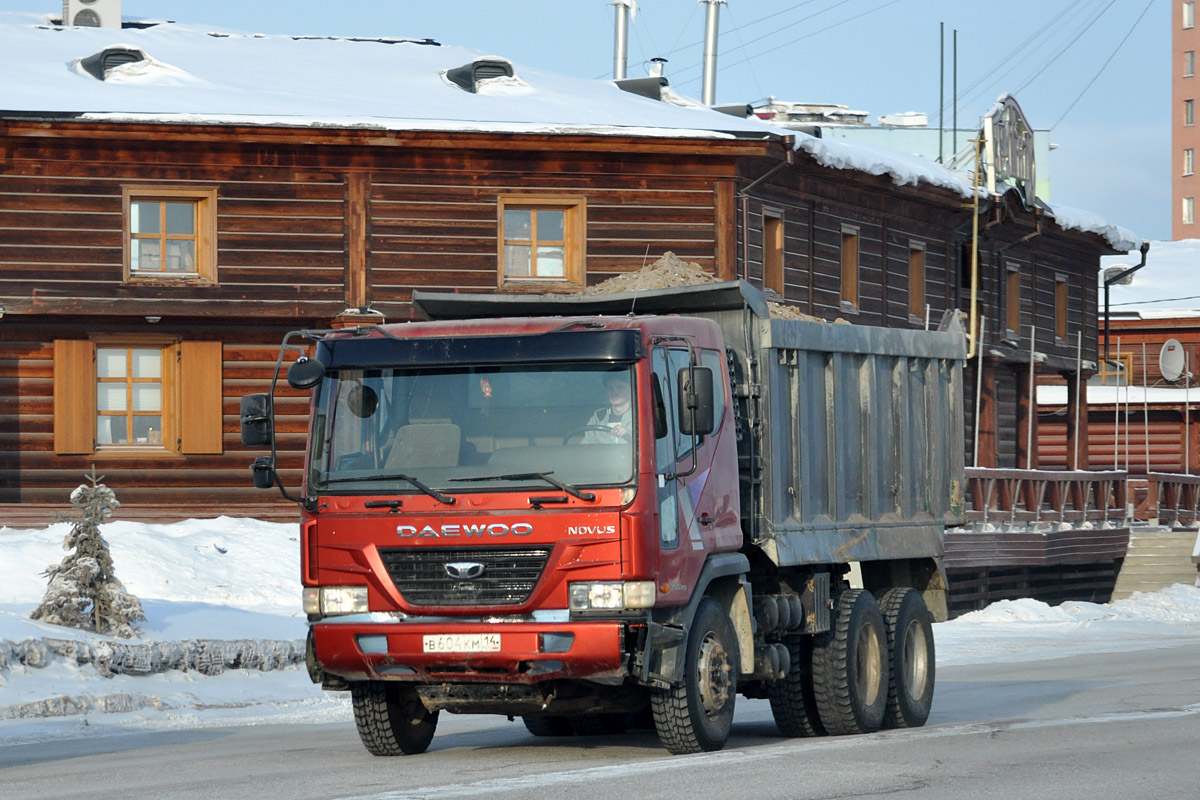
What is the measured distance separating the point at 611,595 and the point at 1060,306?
3203 centimetres

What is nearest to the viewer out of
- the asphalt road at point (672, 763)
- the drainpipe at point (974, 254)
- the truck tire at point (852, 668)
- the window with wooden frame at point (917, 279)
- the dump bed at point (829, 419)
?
the asphalt road at point (672, 763)

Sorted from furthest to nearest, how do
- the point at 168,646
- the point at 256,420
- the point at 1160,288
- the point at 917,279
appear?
the point at 1160,288, the point at 917,279, the point at 168,646, the point at 256,420

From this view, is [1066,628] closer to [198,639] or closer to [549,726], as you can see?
[198,639]

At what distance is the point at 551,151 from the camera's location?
25922 mm

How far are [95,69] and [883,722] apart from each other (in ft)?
60.6

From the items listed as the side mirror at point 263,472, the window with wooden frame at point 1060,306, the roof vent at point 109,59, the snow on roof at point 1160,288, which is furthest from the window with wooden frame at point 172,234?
the snow on roof at point 1160,288

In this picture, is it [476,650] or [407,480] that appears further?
[407,480]

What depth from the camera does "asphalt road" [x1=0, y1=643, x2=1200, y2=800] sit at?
8.55 meters

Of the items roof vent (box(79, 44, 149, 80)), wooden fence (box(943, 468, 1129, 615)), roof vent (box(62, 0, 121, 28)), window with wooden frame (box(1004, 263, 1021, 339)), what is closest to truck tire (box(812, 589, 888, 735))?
wooden fence (box(943, 468, 1129, 615))

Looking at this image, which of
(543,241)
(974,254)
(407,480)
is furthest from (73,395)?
(407,480)

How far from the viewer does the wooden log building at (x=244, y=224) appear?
24609 millimetres

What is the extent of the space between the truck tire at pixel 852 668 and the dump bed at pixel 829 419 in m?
0.37

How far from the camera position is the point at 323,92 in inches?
1055

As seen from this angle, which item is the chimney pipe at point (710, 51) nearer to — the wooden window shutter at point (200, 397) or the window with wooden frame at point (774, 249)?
the window with wooden frame at point (774, 249)
